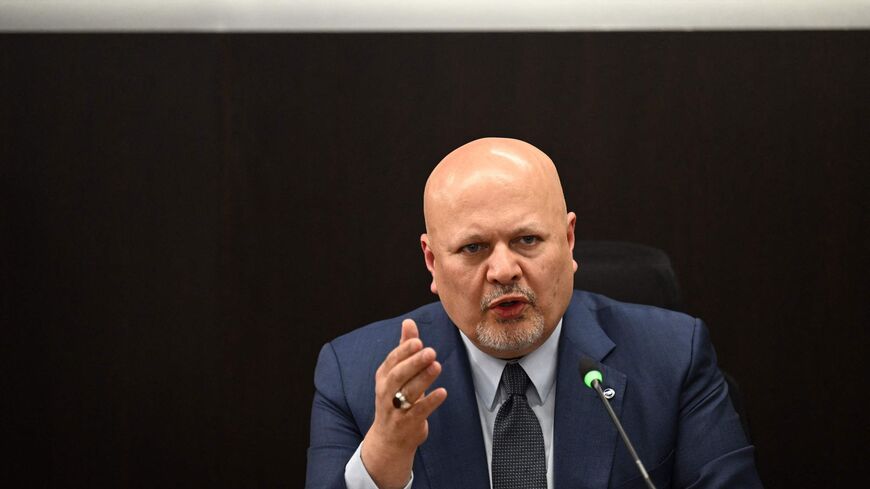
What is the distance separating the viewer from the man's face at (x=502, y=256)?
1.81 metres

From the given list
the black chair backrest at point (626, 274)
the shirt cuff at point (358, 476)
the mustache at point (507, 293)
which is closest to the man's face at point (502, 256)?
the mustache at point (507, 293)

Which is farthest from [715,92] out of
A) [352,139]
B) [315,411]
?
[315,411]

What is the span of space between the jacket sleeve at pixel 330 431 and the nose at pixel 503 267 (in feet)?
1.54

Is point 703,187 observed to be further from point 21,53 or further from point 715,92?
point 21,53

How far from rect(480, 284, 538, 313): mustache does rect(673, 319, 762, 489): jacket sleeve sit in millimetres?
443

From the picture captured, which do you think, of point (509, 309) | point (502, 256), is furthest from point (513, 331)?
point (502, 256)

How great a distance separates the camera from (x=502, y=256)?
180cm

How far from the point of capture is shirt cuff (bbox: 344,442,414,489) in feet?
5.75

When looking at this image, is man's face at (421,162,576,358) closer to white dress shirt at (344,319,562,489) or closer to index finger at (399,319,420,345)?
white dress shirt at (344,319,562,489)

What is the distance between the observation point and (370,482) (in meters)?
1.75

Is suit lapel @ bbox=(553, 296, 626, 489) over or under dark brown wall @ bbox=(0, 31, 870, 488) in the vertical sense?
under

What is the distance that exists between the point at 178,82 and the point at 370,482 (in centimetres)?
136

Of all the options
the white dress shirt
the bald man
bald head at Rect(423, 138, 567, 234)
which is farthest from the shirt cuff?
bald head at Rect(423, 138, 567, 234)

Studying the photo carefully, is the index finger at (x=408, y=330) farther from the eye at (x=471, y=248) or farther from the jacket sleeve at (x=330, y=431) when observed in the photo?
the jacket sleeve at (x=330, y=431)
